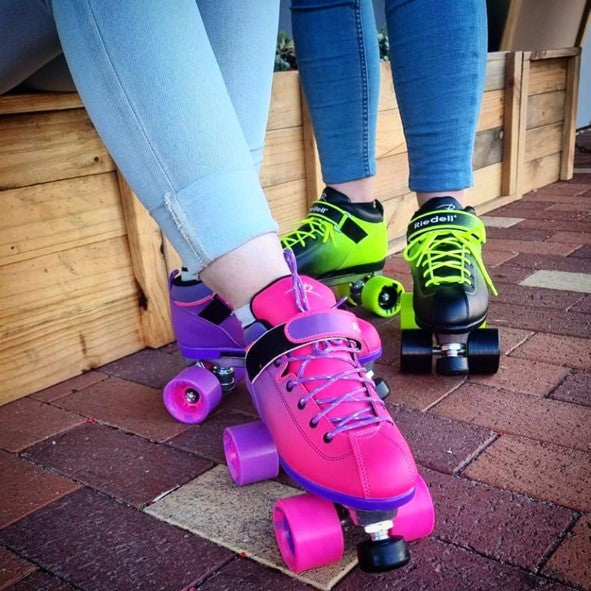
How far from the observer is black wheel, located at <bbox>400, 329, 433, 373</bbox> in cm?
107

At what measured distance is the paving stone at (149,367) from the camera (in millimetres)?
1180

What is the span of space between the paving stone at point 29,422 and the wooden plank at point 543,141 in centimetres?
206

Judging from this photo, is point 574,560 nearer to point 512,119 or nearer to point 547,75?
point 512,119

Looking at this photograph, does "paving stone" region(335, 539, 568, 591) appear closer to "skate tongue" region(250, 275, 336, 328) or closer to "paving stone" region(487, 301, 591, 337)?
"skate tongue" region(250, 275, 336, 328)

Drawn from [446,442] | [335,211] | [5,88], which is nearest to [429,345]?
[446,442]

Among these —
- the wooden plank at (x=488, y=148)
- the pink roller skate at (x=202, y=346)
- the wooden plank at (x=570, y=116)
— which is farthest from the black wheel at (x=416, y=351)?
the wooden plank at (x=570, y=116)

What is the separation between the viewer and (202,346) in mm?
999

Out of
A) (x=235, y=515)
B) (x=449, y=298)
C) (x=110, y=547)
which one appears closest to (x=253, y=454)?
(x=235, y=515)

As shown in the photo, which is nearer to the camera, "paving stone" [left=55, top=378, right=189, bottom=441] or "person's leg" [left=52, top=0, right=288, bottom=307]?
"person's leg" [left=52, top=0, right=288, bottom=307]

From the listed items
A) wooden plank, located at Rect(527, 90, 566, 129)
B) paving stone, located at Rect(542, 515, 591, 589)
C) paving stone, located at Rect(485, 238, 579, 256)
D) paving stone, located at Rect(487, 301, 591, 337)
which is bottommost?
paving stone, located at Rect(485, 238, 579, 256)

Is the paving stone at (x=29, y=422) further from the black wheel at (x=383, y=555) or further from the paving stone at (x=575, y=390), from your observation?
the paving stone at (x=575, y=390)

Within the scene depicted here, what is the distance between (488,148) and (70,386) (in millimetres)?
1684

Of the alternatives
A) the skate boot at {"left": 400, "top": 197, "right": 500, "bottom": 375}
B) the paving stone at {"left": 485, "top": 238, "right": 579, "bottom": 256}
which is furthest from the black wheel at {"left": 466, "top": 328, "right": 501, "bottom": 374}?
the paving stone at {"left": 485, "top": 238, "right": 579, "bottom": 256}

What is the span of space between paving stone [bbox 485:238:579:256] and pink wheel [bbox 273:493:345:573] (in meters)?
1.33
